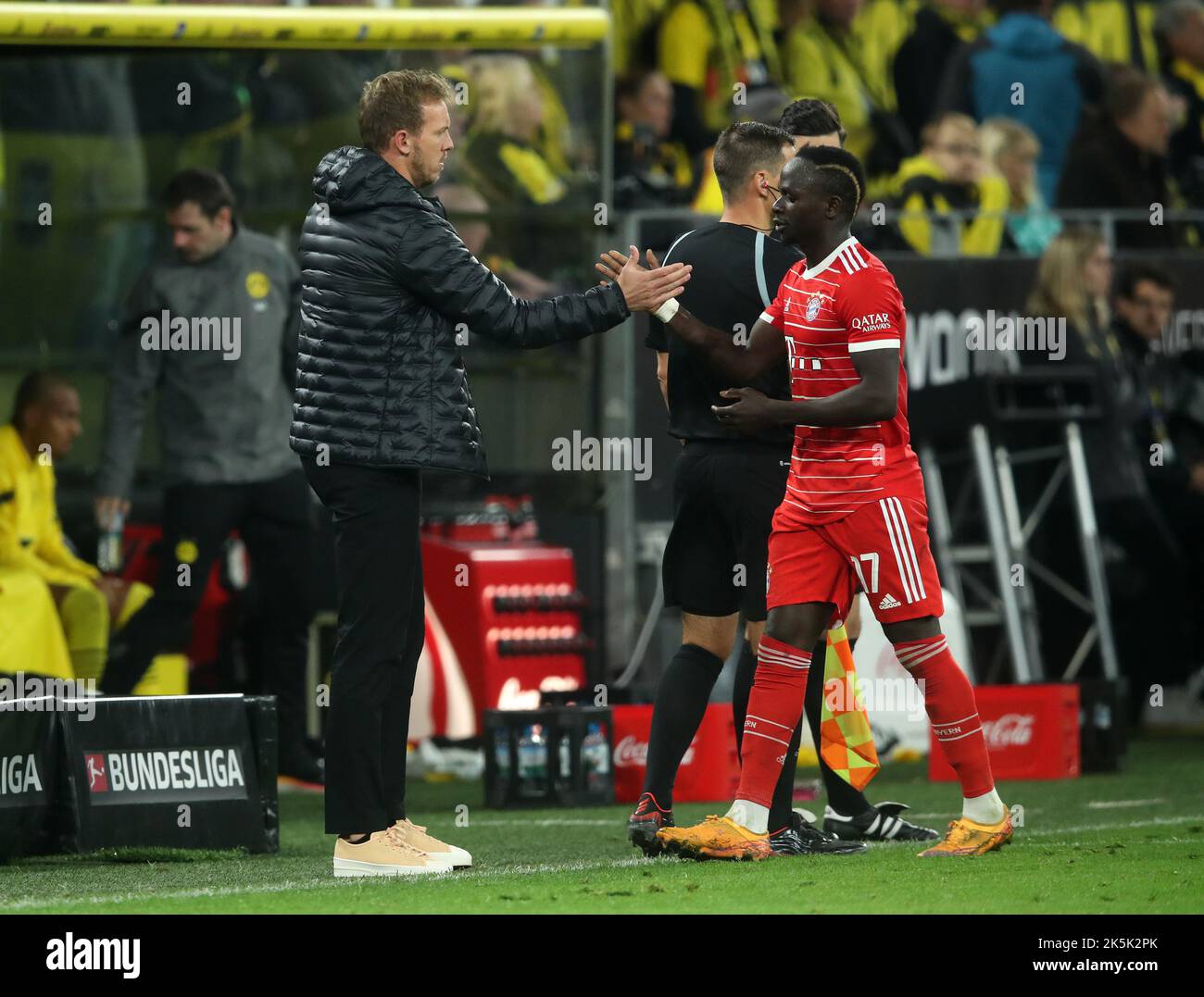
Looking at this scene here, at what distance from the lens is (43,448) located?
9.19 meters

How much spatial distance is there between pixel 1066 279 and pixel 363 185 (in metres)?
5.44

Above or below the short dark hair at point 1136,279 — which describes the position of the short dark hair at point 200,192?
above

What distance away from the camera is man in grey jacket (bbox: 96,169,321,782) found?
28.9ft

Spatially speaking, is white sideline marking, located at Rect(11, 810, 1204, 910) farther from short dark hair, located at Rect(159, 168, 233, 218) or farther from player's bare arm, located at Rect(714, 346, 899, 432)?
short dark hair, located at Rect(159, 168, 233, 218)

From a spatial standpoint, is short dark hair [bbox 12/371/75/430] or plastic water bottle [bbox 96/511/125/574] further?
plastic water bottle [bbox 96/511/125/574]

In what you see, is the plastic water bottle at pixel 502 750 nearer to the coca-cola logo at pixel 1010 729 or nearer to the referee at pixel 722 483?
the referee at pixel 722 483

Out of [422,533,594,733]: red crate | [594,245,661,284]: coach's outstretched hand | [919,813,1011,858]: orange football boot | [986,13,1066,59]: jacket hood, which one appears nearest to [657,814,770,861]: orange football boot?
[919,813,1011,858]: orange football boot

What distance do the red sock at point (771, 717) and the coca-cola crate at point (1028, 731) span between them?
10.4 ft

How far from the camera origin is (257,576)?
9.06 meters

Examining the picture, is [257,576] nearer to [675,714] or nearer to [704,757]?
[704,757]

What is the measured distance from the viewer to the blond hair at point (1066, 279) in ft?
34.1
